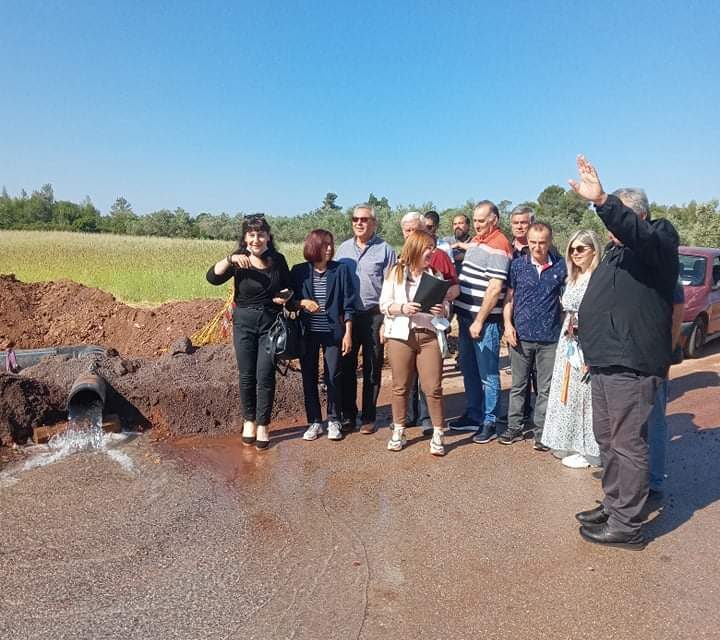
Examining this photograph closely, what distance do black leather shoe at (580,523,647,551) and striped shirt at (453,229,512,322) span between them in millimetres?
2162

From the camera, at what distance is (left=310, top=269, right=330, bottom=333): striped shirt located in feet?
17.6

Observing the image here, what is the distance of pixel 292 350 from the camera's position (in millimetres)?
5191

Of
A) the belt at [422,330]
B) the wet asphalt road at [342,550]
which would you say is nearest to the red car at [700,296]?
the wet asphalt road at [342,550]

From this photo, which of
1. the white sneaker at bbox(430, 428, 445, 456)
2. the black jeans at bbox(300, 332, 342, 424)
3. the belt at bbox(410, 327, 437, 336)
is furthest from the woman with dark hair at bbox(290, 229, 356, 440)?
the white sneaker at bbox(430, 428, 445, 456)

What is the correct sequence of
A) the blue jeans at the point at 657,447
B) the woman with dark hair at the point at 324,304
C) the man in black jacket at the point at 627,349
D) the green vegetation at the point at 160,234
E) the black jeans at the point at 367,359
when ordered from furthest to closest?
the green vegetation at the point at 160,234 < the black jeans at the point at 367,359 < the woman with dark hair at the point at 324,304 < the blue jeans at the point at 657,447 < the man in black jacket at the point at 627,349

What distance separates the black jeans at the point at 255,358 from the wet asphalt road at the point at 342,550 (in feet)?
1.43

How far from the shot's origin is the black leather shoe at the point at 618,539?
3.65 metres

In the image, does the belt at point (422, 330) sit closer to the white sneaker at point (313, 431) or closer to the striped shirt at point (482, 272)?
the striped shirt at point (482, 272)

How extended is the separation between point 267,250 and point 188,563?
2641 mm

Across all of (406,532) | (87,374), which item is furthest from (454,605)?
(87,374)

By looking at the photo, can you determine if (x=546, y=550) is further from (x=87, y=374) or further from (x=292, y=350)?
(x=87, y=374)

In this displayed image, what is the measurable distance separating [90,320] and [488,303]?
810 cm

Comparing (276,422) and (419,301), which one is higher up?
(419,301)

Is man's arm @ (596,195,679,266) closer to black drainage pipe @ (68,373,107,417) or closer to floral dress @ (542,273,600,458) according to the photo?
floral dress @ (542,273,600,458)
